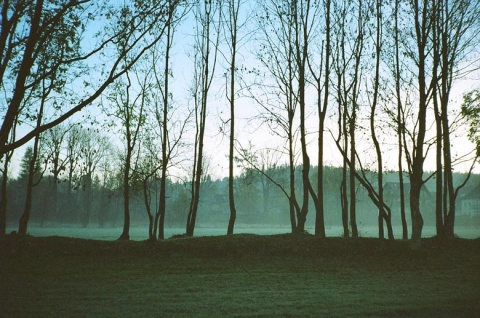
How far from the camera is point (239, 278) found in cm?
1007

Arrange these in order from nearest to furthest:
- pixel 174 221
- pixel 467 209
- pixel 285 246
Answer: pixel 285 246 < pixel 174 221 < pixel 467 209

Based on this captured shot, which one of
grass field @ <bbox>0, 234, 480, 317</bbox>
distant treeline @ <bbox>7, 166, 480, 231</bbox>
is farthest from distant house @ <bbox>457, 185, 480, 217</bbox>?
grass field @ <bbox>0, 234, 480, 317</bbox>

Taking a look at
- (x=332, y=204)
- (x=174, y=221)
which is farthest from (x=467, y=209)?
(x=174, y=221)

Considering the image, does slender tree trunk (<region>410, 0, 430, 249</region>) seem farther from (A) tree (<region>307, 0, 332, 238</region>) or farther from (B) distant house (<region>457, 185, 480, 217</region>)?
(B) distant house (<region>457, 185, 480, 217</region>)

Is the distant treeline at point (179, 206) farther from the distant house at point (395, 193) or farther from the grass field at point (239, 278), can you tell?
the grass field at point (239, 278)

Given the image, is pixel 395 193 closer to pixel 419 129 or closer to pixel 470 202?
pixel 470 202

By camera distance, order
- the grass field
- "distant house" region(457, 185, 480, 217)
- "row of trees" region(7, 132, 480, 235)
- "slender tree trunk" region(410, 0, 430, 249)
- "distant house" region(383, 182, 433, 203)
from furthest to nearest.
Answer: "distant house" region(457, 185, 480, 217) < "distant house" region(383, 182, 433, 203) < "row of trees" region(7, 132, 480, 235) < "slender tree trunk" region(410, 0, 430, 249) < the grass field

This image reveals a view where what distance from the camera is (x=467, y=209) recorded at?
81.4 metres

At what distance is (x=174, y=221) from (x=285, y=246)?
54.4 metres

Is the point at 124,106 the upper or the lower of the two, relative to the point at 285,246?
upper

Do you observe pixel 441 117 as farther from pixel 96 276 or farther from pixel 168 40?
pixel 96 276

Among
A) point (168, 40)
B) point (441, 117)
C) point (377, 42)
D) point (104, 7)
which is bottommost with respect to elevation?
point (441, 117)

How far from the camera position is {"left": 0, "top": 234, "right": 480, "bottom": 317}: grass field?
21.1 feet

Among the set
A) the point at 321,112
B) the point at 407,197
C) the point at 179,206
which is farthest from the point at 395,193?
the point at 321,112
